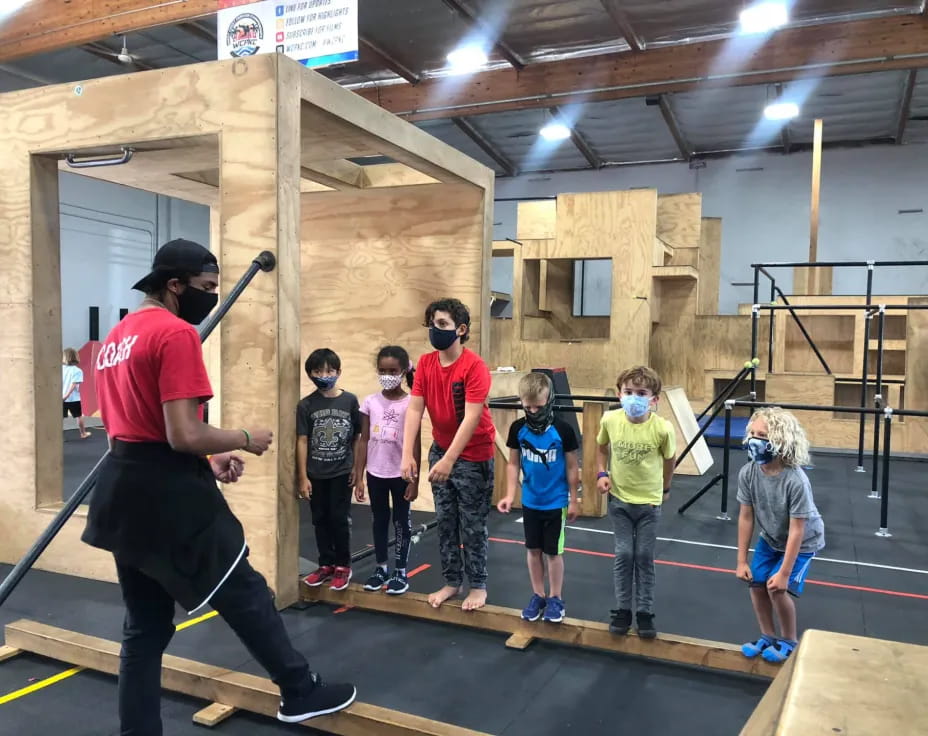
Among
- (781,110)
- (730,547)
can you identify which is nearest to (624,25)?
(781,110)

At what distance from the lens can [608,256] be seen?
912 cm

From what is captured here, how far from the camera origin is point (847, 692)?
1046 mm

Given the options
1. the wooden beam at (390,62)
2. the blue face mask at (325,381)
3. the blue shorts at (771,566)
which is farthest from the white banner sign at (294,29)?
the blue shorts at (771,566)

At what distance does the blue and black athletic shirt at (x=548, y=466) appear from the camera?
3.23m

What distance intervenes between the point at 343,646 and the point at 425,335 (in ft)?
8.84

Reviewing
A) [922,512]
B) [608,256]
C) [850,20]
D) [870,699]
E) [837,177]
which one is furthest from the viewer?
[837,177]

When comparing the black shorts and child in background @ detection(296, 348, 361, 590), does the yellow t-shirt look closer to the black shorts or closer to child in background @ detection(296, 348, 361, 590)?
the black shorts

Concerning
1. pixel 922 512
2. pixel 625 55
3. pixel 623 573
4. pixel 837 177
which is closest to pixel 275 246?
pixel 623 573

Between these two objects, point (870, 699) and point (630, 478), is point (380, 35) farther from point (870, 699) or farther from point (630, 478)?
point (870, 699)

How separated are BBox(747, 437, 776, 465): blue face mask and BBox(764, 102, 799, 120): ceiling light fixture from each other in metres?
9.61

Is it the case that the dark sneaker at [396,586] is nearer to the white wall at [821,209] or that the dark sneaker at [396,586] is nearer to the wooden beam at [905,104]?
the wooden beam at [905,104]

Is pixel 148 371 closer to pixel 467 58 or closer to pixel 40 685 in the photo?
pixel 40 685

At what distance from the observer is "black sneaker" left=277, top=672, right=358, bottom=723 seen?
2.44 metres

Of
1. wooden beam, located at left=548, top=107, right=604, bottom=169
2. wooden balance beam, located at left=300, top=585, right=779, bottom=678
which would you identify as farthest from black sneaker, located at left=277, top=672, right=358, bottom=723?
→ wooden beam, located at left=548, top=107, right=604, bottom=169
